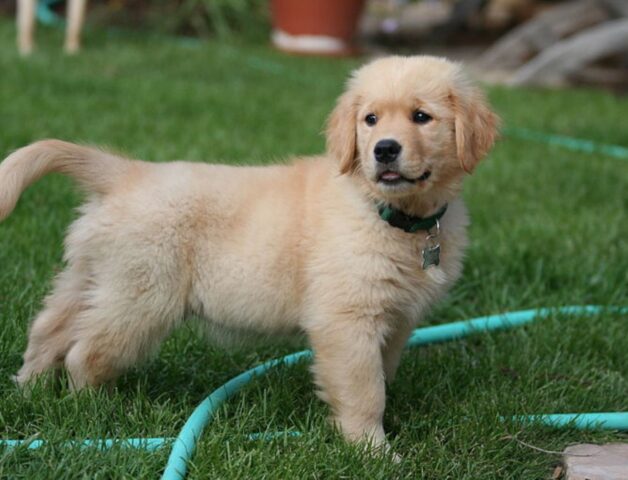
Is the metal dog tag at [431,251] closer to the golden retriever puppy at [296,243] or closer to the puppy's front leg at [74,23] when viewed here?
the golden retriever puppy at [296,243]

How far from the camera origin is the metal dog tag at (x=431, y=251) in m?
2.79

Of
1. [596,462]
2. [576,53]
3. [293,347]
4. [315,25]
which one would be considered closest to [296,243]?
[293,347]

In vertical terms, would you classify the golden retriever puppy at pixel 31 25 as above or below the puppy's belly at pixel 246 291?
above

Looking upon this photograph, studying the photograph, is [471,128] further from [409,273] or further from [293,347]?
[293,347]

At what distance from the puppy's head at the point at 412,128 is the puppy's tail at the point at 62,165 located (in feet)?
2.29

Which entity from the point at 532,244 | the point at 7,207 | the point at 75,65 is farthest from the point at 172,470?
the point at 75,65

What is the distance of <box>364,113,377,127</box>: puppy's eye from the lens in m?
2.84

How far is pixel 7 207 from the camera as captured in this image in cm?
258

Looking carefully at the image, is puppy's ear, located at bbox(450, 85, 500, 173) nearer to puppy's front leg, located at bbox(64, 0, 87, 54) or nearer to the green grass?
the green grass

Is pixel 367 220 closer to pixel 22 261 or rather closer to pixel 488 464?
pixel 488 464

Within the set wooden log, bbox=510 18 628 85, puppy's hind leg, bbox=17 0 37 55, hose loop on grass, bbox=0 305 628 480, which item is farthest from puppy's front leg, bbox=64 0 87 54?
hose loop on grass, bbox=0 305 628 480

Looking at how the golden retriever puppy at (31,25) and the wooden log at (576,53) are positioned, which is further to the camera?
the wooden log at (576,53)

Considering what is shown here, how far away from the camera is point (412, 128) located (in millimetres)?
2746

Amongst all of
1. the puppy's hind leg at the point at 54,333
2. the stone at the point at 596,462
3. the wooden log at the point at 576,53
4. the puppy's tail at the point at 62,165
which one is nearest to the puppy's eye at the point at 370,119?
the puppy's tail at the point at 62,165
